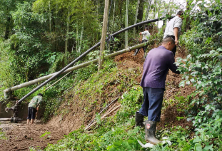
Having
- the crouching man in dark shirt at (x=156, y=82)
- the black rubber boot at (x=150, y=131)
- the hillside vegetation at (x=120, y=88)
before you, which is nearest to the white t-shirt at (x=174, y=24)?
the hillside vegetation at (x=120, y=88)

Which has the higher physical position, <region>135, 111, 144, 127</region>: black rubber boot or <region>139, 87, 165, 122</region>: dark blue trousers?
<region>139, 87, 165, 122</region>: dark blue trousers

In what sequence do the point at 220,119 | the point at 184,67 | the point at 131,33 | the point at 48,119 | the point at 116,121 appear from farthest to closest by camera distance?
the point at 131,33 → the point at 48,119 → the point at 116,121 → the point at 184,67 → the point at 220,119

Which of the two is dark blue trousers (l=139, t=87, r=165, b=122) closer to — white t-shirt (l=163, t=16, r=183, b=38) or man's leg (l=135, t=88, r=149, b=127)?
man's leg (l=135, t=88, r=149, b=127)

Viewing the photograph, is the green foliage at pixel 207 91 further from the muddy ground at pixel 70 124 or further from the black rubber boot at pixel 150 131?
the muddy ground at pixel 70 124

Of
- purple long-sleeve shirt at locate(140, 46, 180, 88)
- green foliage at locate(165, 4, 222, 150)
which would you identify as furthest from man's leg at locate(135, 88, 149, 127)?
green foliage at locate(165, 4, 222, 150)

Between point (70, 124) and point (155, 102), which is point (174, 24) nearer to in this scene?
point (155, 102)

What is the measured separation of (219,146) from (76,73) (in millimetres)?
7567

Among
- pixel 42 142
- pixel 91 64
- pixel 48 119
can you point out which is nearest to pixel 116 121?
pixel 42 142

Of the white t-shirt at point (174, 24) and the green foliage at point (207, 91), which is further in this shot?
the white t-shirt at point (174, 24)

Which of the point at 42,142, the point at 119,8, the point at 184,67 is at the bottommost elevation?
the point at 42,142

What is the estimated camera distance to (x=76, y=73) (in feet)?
30.1

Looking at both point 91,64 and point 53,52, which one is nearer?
point 91,64

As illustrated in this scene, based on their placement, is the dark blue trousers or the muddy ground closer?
the dark blue trousers

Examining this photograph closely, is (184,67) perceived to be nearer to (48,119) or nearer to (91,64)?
(91,64)
